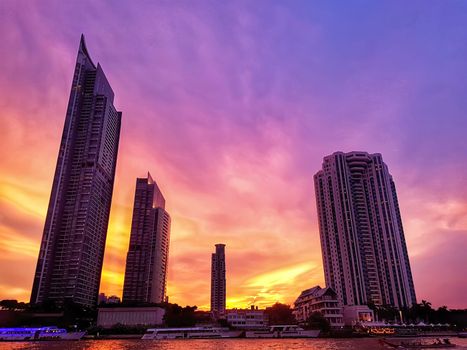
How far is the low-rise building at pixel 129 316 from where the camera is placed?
174500 mm

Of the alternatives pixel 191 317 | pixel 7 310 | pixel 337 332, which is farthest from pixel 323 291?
pixel 7 310

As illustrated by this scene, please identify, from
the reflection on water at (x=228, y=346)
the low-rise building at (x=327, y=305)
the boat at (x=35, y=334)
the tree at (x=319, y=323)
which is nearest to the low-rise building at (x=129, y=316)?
the boat at (x=35, y=334)

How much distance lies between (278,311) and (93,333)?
304ft

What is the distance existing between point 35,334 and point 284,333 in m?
106

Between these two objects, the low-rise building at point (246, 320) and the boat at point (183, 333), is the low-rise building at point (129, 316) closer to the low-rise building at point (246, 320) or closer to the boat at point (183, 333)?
the boat at point (183, 333)

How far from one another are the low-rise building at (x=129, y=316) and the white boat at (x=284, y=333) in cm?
4955

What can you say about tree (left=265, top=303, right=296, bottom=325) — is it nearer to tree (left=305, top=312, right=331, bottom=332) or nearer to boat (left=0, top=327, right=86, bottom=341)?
tree (left=305, top=312, right=331, bottom=332)

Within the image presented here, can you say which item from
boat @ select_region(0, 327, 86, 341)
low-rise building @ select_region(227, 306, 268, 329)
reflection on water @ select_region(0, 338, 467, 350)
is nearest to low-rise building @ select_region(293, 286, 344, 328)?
low-rise building @ select_region(227, 306, 268, 329)

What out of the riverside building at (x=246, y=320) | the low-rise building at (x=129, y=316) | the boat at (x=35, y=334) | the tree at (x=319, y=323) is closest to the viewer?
the tree at (x=319, y=323)

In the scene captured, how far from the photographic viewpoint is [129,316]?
176 metres

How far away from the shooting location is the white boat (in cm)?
14250

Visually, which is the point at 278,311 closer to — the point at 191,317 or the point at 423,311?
the point at 191,317

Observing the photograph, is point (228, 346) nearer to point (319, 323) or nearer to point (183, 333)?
point (319, 323)

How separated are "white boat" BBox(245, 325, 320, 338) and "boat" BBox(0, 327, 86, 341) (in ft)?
247
